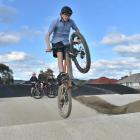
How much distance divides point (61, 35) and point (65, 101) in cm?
156

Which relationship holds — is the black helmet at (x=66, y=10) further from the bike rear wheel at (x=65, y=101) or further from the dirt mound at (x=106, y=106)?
the dirt mound at (x=106, y=106)

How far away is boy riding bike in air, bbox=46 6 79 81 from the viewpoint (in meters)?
10.1

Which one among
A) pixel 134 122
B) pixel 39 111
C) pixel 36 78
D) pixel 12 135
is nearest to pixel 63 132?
pixel 12 135

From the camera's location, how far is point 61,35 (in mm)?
10234

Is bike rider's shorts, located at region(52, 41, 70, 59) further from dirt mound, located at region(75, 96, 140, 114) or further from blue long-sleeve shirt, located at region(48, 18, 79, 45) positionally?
dirt mound, located at region(75, 96, 140, 114)

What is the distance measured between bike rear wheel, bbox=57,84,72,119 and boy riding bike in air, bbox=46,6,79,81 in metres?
0.30

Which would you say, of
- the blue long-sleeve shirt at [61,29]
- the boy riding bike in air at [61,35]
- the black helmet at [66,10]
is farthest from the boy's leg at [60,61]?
the black helmet at [66,10]

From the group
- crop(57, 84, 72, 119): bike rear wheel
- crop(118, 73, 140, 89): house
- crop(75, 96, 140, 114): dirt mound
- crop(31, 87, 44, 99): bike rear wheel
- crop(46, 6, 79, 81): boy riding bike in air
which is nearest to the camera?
crop(46, 6, 79, 81): boy riding bike in air

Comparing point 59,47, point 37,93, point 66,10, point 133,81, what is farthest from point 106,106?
point 133,81

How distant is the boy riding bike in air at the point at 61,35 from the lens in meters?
10.1

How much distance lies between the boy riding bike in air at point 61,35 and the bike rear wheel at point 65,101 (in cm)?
30

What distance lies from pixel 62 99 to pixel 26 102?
9.65 m

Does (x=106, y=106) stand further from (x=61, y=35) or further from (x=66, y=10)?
(x=66, y=10)

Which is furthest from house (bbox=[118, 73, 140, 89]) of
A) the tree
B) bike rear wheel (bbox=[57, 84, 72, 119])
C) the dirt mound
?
bike rear wheel (bbox=[57, 84, 72, 119])
